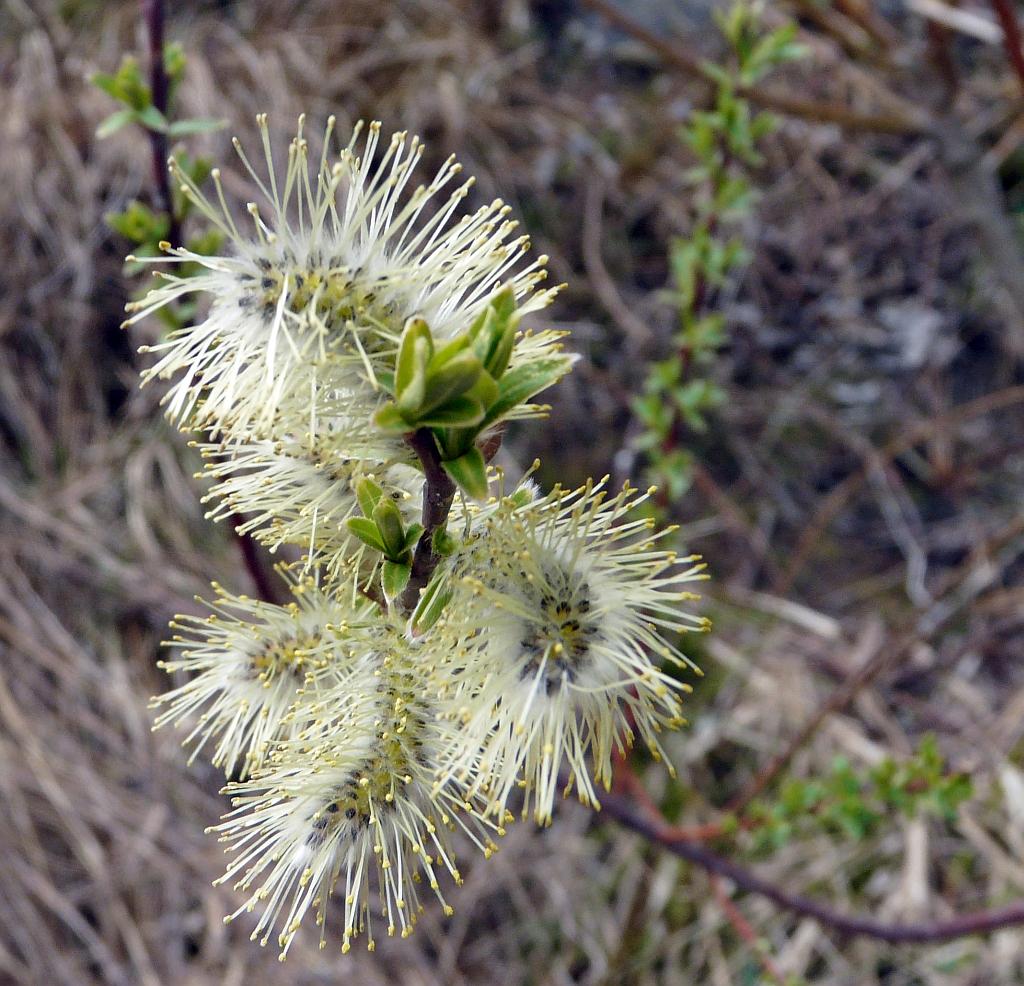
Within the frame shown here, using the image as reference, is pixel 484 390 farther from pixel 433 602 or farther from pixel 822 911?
pixel 822 911

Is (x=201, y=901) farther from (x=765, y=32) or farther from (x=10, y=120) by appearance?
(x=765, y=32)

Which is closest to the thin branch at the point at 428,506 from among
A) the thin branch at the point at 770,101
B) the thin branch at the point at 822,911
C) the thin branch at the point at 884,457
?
the thin branch at the point at 822,911

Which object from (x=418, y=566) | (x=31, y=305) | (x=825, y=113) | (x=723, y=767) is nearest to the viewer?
(x=418, y=566)

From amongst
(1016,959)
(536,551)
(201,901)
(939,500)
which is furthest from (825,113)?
(201,901)

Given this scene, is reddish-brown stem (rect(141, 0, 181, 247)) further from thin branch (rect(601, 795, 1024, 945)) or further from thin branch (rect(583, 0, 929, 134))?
thin branch (rect(601, 795, 1024, 945))

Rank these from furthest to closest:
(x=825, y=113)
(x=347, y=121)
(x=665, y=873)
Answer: (x=347, y=121)
(x=665, y=873)
(x=825, y=113)

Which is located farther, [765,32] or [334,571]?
[765,32]

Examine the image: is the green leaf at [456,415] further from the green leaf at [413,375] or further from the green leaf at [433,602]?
the green leaf at [433,602]
